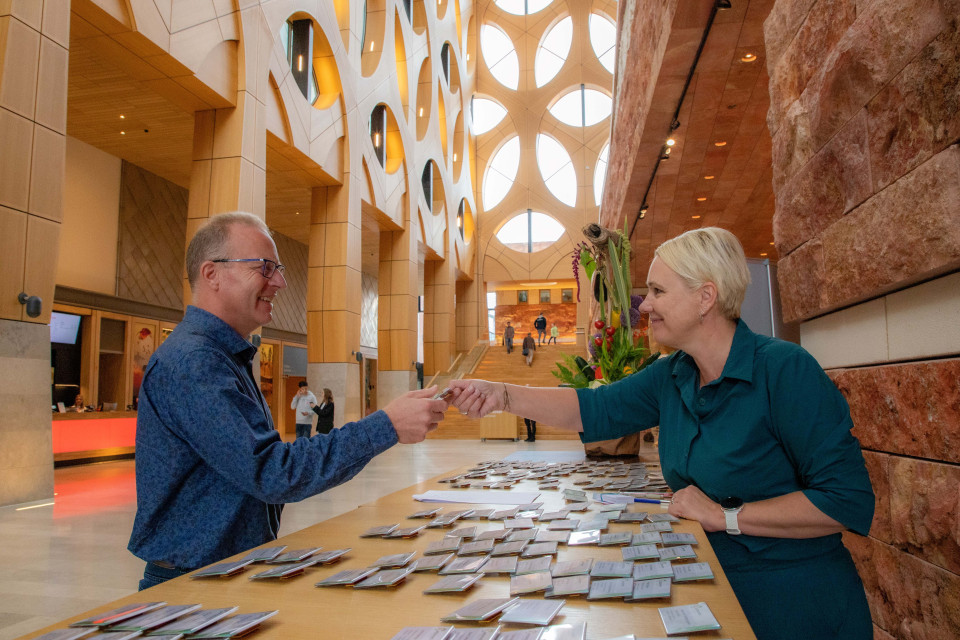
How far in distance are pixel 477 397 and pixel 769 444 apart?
3.23 feet

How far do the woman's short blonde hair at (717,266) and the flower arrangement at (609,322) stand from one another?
1.66 meters

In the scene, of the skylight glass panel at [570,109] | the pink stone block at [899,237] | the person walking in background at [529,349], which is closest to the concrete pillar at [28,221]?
the pink stone block at [899,237]

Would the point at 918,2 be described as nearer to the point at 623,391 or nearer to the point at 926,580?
the point at 623,391

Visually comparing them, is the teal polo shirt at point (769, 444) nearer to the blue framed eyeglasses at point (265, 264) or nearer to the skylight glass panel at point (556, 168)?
the blue framed eyeglasses at point (265, 264)

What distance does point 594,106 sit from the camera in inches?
1140

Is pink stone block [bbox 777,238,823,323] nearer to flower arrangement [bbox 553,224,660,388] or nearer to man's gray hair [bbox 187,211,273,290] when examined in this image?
flower arrangement [bbox 553,224,660,388]

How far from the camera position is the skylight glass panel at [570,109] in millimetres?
28875

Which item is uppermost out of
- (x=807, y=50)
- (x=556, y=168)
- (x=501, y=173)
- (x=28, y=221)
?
(x=556, y=168)

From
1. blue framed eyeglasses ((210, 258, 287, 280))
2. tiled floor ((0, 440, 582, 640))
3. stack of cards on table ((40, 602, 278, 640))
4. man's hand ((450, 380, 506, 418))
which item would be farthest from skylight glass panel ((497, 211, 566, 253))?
stack of cards on table ((40, 602, 278, 640))

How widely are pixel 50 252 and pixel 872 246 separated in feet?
24.4

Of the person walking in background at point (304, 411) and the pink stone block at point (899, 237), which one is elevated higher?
the pink stone block at point (899, 237)

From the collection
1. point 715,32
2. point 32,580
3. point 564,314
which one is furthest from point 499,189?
point 32,580

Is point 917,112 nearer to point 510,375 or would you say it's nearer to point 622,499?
point 622,499

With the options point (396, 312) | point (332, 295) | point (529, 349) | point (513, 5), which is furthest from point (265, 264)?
point (513, 5)
